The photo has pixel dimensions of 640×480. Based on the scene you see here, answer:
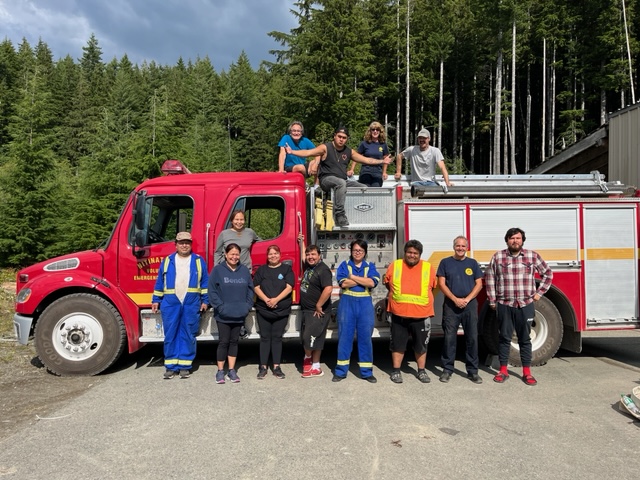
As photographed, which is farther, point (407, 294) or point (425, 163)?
point (425, 163)

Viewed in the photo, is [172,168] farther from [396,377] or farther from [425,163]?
[396,377]

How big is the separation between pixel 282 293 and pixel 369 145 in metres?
2.66

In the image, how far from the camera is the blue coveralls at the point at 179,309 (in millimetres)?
5727

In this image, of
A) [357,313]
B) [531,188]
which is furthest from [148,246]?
[531,188]

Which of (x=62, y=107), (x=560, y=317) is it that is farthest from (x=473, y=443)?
(x=62, y=107)

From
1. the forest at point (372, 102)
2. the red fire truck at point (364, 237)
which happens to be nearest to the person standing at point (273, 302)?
the red fire truck at point (364, 237)

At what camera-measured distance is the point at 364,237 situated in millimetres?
6477

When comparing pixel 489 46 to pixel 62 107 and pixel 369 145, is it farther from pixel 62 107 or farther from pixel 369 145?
pixel 62 107

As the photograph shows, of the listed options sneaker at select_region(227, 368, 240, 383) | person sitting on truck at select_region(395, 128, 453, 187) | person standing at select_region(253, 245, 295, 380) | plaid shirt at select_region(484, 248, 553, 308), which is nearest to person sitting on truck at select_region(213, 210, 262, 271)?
person standing at select_region(253, 245, 295, 380)

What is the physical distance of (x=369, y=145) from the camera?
6883 millimetres

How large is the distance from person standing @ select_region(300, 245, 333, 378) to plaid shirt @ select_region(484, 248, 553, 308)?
2037 millimetres

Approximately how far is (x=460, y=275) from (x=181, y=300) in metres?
3.45

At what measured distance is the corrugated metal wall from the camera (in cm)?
1025

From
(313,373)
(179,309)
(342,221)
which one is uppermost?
(342,221)
